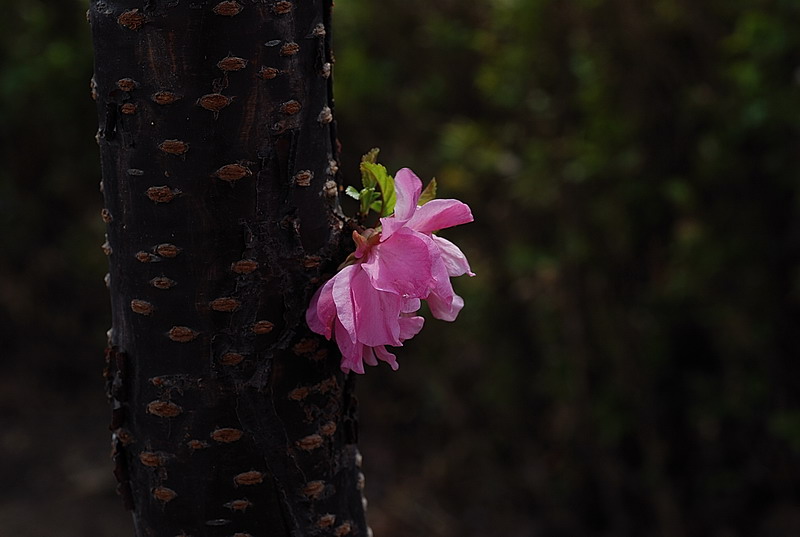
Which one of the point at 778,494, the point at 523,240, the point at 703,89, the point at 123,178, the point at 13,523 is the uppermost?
the point at 123,178

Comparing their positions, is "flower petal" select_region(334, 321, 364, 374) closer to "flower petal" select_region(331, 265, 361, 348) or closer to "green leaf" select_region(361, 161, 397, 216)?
"flower petal" select_region(331, 265, 361, 348)

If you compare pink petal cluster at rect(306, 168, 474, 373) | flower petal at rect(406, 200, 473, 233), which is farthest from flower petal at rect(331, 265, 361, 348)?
flower petal at rect(406, 200, 473, 233)

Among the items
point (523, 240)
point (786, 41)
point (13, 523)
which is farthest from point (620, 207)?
point (13, 523)

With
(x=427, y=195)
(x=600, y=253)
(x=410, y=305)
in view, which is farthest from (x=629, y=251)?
(x=410, y=305)

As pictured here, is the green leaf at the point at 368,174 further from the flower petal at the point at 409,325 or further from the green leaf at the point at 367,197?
the flower petal at the point at 409,325

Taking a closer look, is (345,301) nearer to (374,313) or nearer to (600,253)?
(374,313)

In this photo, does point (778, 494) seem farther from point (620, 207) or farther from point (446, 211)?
point (446, 211)
